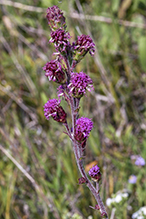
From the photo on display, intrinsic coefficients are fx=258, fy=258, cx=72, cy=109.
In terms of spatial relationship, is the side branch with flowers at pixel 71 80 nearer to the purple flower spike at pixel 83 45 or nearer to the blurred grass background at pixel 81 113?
the purple flower spike at pixel 83 45

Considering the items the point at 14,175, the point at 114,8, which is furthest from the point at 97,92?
the point at 14,175

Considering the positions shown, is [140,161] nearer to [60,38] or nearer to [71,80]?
[71,80]

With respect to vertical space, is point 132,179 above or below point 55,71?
below

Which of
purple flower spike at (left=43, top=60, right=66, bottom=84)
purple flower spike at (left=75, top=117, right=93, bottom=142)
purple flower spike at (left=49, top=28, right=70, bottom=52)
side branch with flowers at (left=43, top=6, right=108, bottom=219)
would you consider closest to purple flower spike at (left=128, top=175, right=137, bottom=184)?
side branch with flowers at (left=43, top=6, right=108, bottom=219)

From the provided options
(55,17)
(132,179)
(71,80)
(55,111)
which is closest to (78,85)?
(71,80)

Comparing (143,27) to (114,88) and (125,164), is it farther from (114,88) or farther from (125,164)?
(125,164)

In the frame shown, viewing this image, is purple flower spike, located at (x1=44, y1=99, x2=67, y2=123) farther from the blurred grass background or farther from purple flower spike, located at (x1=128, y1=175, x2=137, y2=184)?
purple flower spike, located at (x1=128, y1=175, x2=137, y2=184)
